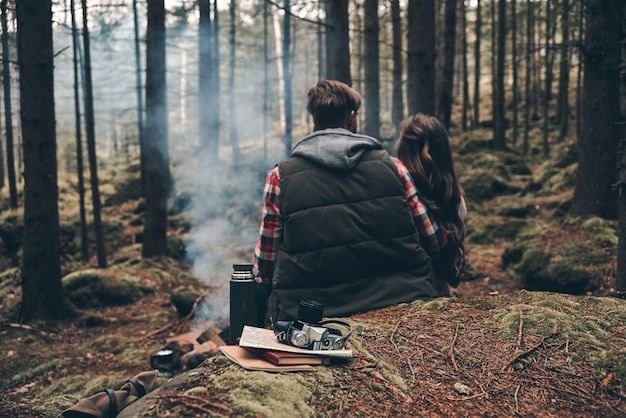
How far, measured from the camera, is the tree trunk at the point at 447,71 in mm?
14688

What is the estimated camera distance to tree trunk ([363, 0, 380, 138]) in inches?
579

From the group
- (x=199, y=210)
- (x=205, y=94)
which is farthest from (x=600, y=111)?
(x=199, y=210)

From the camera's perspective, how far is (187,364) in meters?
5.95

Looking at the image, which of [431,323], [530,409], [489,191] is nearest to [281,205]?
[431,323]

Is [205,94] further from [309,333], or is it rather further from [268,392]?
[268,392]

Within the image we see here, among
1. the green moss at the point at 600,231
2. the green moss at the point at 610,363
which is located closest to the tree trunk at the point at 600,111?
the green moss at the point at 600,231

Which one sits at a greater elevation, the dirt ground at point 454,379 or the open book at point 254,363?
the open book at point 254,363

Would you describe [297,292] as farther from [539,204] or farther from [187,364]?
[539,204]

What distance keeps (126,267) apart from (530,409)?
33.6 ft

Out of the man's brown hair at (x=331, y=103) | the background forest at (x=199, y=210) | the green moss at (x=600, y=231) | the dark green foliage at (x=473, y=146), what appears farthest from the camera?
the dark green foliage at (x=473, y=146)

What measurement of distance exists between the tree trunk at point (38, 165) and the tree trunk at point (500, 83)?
49.8 feet

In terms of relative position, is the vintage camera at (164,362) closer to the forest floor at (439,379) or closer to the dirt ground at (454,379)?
the forest floor at (439,379)

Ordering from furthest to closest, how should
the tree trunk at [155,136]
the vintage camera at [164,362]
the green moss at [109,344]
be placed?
the tree trunk at [155,136] < the green moss at [109,344] < the vintage camera at [164,362]

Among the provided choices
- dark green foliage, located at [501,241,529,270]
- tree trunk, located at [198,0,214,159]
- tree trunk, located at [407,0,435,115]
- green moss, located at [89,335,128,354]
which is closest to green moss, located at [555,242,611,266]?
dark green foliage, located at [501,241,529,270]
